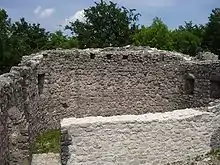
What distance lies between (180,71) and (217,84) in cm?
165

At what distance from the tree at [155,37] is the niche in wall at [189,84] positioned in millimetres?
22056

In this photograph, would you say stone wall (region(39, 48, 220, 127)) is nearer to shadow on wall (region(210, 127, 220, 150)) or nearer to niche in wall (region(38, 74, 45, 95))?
niche in wall (region(38, 74, 45, 95))

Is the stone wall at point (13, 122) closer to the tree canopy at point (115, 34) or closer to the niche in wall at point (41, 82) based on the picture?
the niche in wall at point (41, 82)

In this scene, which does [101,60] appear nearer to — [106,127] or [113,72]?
[113,72]

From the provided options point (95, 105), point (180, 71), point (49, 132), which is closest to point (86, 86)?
point (95, 105)

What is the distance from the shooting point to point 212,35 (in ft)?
136

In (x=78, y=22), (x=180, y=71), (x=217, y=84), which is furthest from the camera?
(x=78, y=22)

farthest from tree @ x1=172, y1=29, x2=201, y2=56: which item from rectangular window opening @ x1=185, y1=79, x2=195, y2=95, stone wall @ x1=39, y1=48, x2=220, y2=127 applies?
rectangular window opening @ x1=185, y1=79, x2=195, y2=95

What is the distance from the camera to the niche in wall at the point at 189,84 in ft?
57.0

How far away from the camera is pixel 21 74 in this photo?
Result: 47.9 ft

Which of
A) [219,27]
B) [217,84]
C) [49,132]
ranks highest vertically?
[219,27]

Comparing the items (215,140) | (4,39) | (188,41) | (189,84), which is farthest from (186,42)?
(215,140)

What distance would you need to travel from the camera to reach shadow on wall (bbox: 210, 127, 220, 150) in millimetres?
11594

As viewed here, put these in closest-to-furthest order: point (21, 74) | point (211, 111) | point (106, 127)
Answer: point (106, 127)
point (211, 111)
point (21, 74)
